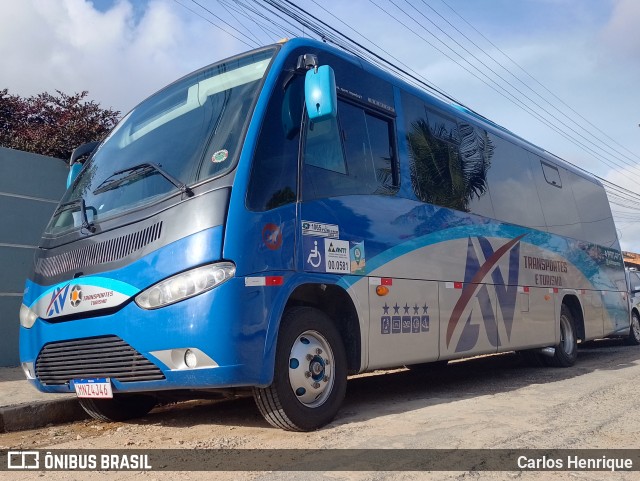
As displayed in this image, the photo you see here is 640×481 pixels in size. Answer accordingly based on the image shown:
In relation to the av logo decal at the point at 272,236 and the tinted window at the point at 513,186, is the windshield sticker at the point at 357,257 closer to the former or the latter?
the av logo decal at the point at 272,236

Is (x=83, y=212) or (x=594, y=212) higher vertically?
(x=594, y=212)

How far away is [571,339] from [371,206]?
19.6ft

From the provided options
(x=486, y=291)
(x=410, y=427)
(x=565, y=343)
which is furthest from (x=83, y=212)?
(x=565, y=343)

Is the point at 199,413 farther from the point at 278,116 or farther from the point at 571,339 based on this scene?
the point at 571,339

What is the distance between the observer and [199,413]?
20.4 feet

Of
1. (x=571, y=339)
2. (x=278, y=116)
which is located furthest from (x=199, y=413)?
(x=571, y=339)

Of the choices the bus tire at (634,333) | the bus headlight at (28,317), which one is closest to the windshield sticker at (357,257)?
the bus headlight at (28,317)

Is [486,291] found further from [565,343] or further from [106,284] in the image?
[106,284]

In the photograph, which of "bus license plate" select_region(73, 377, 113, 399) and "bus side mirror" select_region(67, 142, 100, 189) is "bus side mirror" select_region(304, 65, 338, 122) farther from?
"bus side mirror" select_region(67, 142, 100, 189)

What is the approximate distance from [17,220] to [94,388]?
5.69 m

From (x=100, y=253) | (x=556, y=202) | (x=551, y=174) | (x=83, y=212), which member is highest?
(x=551, y=174)

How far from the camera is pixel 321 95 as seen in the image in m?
4.89

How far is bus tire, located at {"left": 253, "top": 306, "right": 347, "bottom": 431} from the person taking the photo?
4.64 meters

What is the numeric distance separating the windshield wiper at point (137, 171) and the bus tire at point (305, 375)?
123cm
